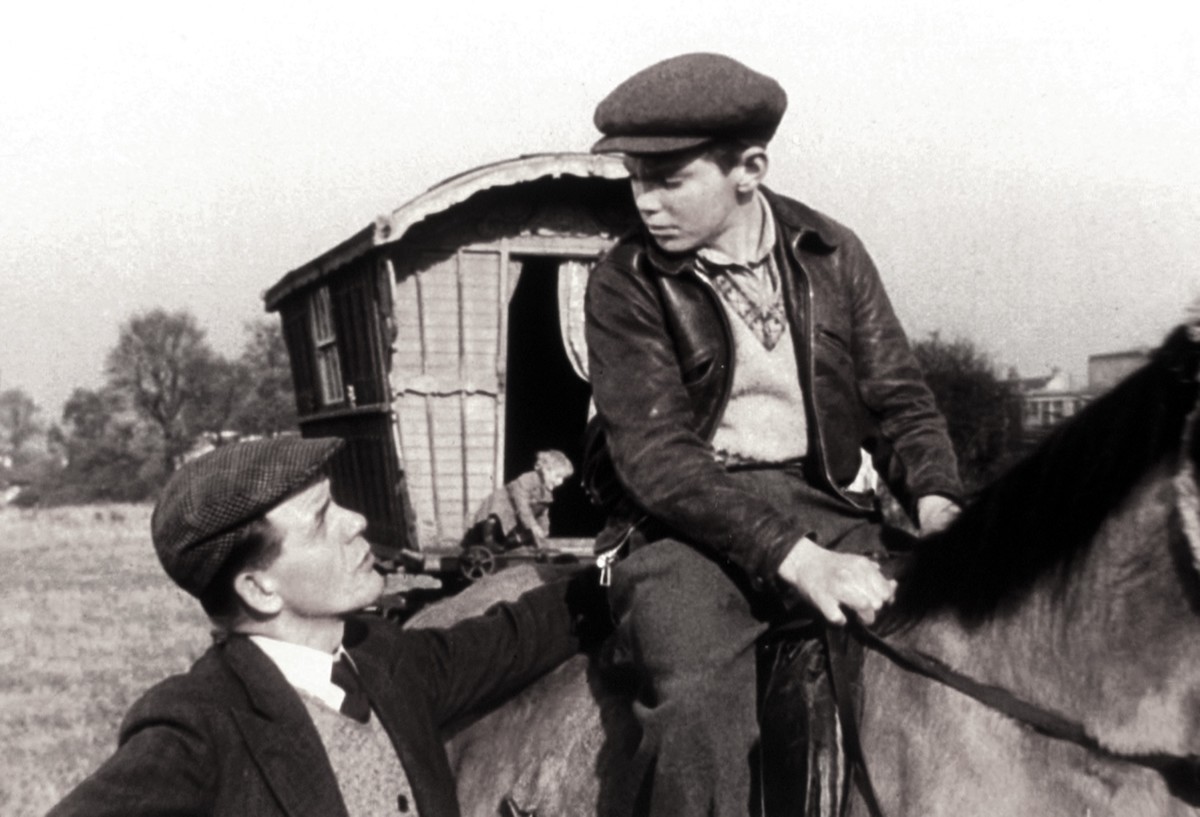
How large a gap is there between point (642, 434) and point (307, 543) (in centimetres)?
83

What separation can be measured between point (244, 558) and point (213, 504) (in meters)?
0.16

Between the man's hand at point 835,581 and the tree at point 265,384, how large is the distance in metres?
57.4

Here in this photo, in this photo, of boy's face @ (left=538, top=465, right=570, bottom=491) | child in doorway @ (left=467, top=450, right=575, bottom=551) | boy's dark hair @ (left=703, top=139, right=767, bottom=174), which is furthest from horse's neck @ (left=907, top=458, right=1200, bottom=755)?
boy's face @ (left=538, top=465, right=570, bottom=491)

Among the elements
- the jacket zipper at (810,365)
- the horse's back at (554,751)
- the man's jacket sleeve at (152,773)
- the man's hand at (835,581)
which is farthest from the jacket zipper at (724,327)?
the man's jacket sleeve at (152,773)

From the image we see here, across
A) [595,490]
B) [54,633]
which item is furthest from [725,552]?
[54,633]

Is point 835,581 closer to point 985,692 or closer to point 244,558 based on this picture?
→ point 985,692

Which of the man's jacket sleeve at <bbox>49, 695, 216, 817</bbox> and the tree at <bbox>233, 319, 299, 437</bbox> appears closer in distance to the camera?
the man's jacket sleeve at <bbox>49, 695, 216, 817</bbox>

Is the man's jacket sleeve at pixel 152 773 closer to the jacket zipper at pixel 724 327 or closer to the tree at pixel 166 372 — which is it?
the jacket zipper at pixel 724 327

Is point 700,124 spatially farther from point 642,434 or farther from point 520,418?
point 520,418

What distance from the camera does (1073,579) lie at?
2730mm

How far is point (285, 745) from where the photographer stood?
3145 mm

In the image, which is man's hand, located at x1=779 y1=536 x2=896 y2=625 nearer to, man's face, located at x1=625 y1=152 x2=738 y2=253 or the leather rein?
the leather rein

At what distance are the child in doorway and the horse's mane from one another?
8.88m

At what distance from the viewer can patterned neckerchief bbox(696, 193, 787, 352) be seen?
11.5 feet
